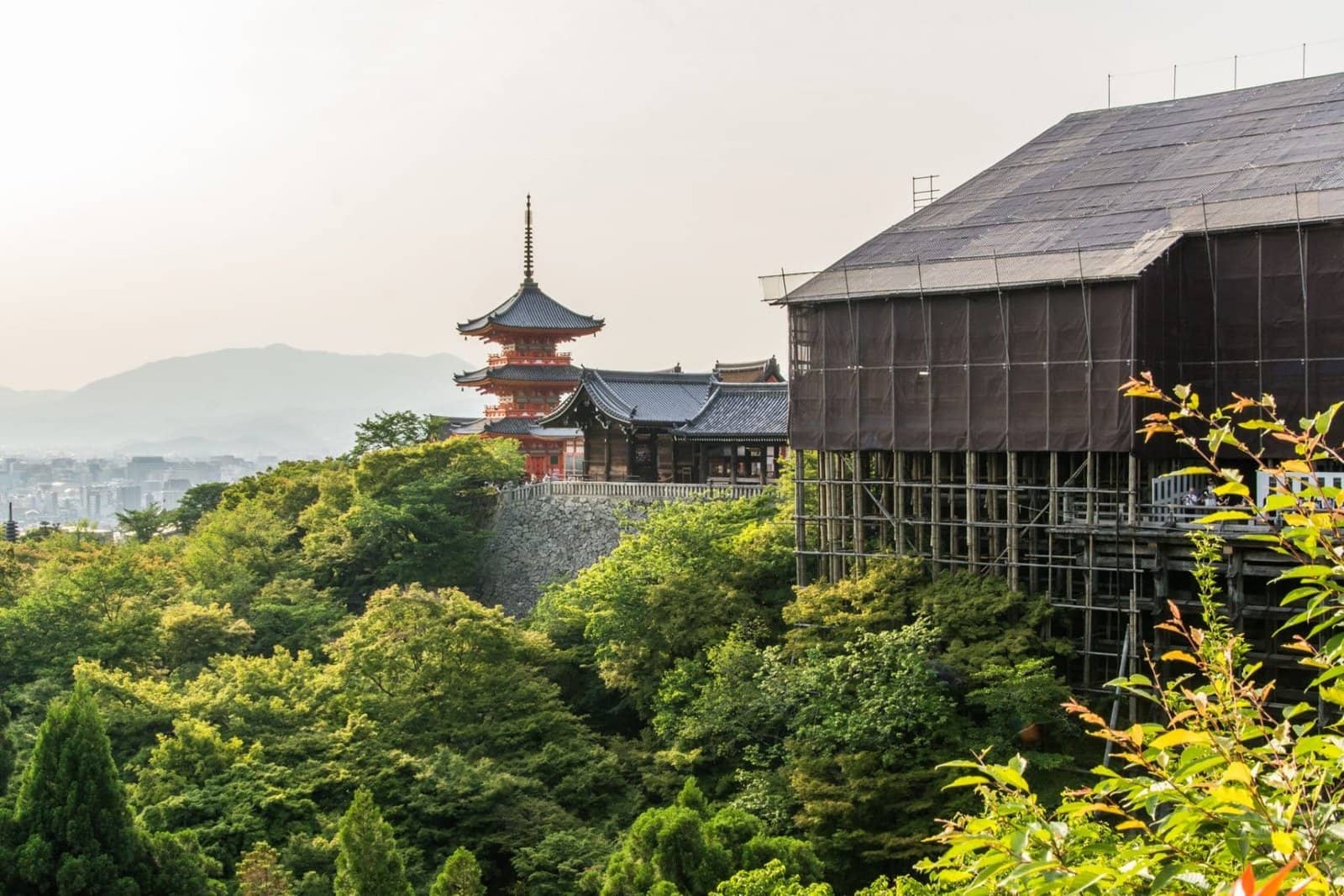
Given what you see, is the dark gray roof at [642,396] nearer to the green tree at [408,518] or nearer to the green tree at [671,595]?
the green tree at [408,518]

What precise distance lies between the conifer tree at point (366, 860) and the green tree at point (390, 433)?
2921 cm

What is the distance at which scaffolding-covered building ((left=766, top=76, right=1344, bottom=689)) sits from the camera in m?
20.4

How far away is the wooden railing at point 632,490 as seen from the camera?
3197 centimetres

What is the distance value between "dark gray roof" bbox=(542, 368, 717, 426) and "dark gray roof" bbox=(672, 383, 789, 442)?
1262mm

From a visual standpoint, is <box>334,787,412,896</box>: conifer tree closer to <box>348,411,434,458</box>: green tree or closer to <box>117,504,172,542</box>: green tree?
<box>348,411,434,458</box>: green tree

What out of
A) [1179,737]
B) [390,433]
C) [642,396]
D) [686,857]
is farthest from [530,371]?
[1179,737]

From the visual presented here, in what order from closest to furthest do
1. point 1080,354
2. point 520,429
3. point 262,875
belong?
point 262,875 → point 1080,354 → point 520,429

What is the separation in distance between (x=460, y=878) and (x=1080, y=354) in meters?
11.9

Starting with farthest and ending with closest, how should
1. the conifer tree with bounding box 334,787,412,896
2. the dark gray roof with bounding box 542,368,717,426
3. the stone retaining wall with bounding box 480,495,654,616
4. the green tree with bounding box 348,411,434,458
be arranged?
the green tree with bounding box 348,411,434,458 → the dark gray roof with bounding box 542,368,717,426 → the stone retaining wall with bounding box 480,495,654,616 → the conifer tree with bounding box 334,787,412,896

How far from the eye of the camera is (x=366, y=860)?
17.3m

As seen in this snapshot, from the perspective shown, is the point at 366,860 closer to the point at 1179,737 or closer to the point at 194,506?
the point at 1179,737

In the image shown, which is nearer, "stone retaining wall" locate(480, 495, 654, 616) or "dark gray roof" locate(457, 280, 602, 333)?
"stone retaining wall" locate(480, 495, 654, 616)

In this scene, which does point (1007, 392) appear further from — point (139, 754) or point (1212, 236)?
point (139, 754)

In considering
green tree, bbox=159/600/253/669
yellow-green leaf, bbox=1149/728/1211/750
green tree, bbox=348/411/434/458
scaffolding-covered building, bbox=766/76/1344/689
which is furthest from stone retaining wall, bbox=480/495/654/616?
yellow-green leaf, bbox=1149/728/1211/750
